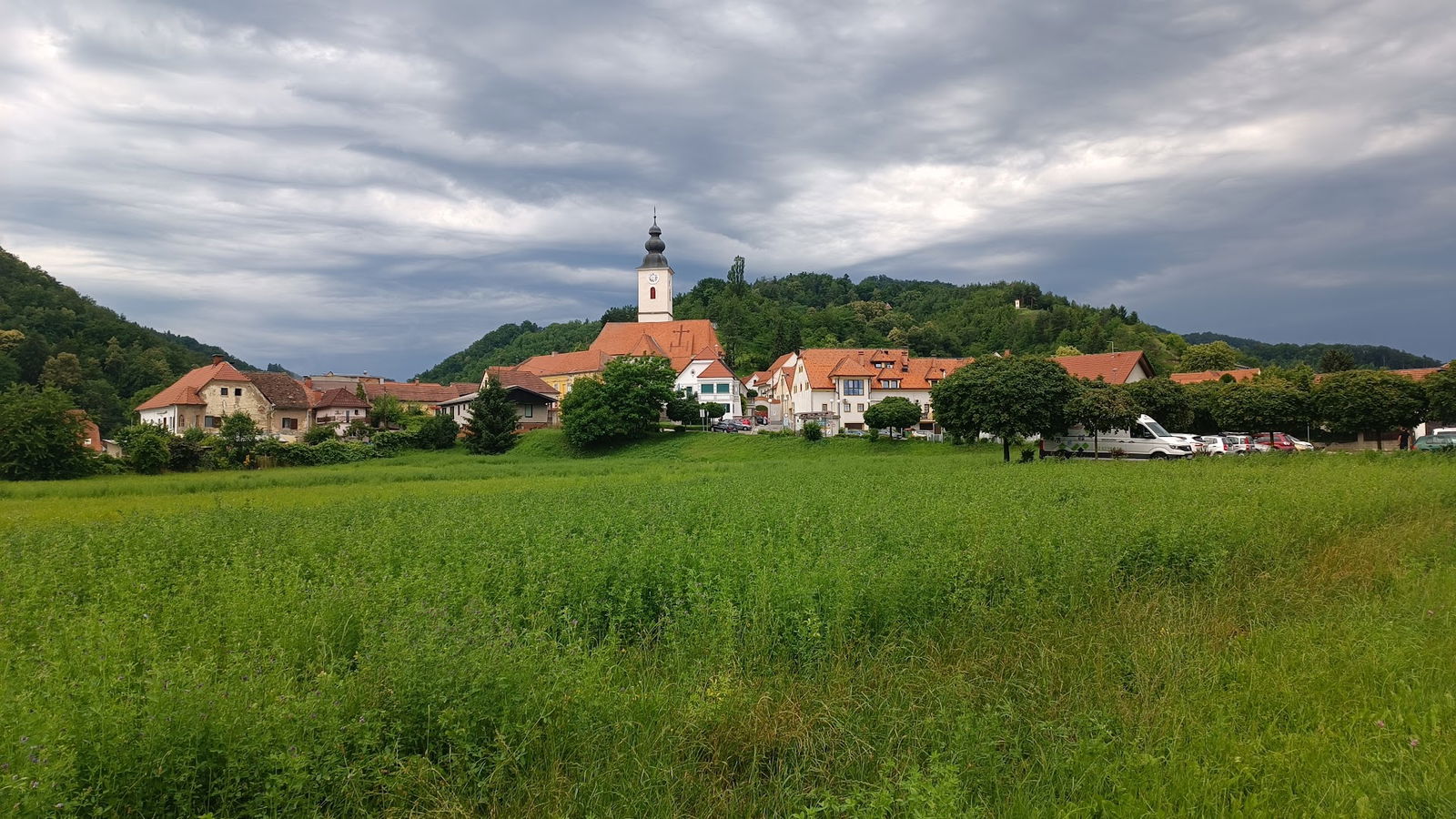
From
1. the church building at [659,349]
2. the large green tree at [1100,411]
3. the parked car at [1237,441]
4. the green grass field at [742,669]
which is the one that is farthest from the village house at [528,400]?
the green grass field at [742,669]

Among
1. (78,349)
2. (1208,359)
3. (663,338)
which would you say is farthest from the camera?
(663,338)

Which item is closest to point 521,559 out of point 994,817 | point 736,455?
point 994,817

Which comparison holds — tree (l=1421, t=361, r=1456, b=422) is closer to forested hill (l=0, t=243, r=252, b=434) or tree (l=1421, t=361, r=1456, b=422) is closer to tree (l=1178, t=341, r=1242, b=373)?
tree (l=1178, t=341, r=1242, b=373)

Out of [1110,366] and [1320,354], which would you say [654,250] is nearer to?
[1110,366]

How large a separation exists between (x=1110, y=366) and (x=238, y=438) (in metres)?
68.7

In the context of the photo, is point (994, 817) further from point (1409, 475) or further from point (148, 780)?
point (1409, 475)

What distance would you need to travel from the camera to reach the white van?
3566 cm

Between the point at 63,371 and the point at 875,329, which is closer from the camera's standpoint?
the point at 63,371

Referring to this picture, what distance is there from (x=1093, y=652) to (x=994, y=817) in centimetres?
335

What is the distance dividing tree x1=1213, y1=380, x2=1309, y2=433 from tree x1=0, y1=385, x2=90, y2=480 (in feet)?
206

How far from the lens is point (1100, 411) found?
3616cm

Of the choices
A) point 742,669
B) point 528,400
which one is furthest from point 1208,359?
point 742,669

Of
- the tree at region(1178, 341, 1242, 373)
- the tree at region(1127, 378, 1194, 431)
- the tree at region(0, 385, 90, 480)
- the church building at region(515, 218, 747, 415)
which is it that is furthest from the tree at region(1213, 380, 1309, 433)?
the tree at region(0, 385, 90, 480)

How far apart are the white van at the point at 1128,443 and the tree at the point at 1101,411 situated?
0.47m
